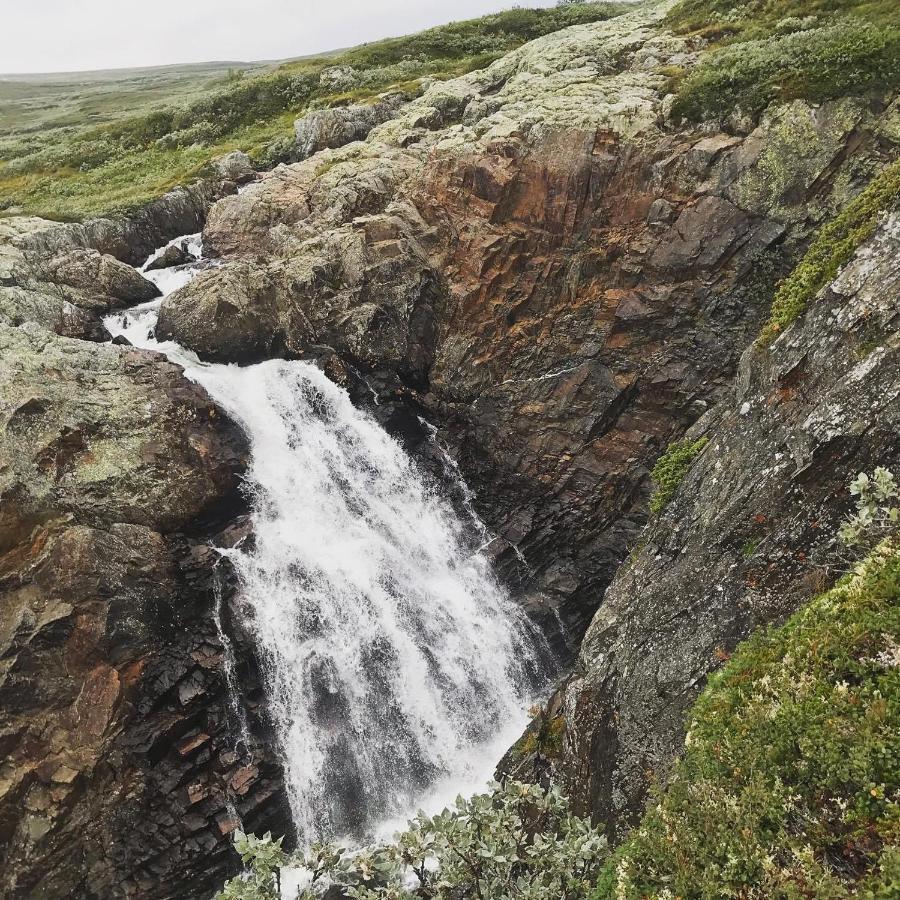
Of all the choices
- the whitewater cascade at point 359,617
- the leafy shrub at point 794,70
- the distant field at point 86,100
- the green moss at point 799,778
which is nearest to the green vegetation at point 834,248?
the green moss at point 799,778

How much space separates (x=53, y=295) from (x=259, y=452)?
15.3 m

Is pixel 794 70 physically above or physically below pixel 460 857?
above

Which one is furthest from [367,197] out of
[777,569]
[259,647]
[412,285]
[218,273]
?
[777,569]

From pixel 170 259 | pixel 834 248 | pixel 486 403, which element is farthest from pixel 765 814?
pixel 170 259

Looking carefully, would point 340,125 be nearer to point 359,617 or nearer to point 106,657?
point 359,617

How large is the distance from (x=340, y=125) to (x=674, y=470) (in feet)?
136

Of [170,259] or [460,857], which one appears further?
[170,259]

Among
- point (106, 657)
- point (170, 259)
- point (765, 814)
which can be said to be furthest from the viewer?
point (170, 259)

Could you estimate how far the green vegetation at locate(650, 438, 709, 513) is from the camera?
54.9 feet

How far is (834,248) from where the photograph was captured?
14.2 metres

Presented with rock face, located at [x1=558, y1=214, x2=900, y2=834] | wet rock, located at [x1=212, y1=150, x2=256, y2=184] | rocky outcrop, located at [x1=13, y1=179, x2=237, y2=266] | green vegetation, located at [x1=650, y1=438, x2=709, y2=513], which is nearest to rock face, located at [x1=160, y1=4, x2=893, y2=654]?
green vegetation, located at [x1=650, y1=438, x2=709, y2=513]

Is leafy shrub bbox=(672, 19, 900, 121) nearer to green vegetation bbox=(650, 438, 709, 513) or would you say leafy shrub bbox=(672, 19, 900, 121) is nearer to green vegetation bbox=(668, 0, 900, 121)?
green vegetation bbox=(668, 0, 900, 121)

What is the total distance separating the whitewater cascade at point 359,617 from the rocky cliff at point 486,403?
1.31 meters

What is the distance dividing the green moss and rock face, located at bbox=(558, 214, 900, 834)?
7.87ft
